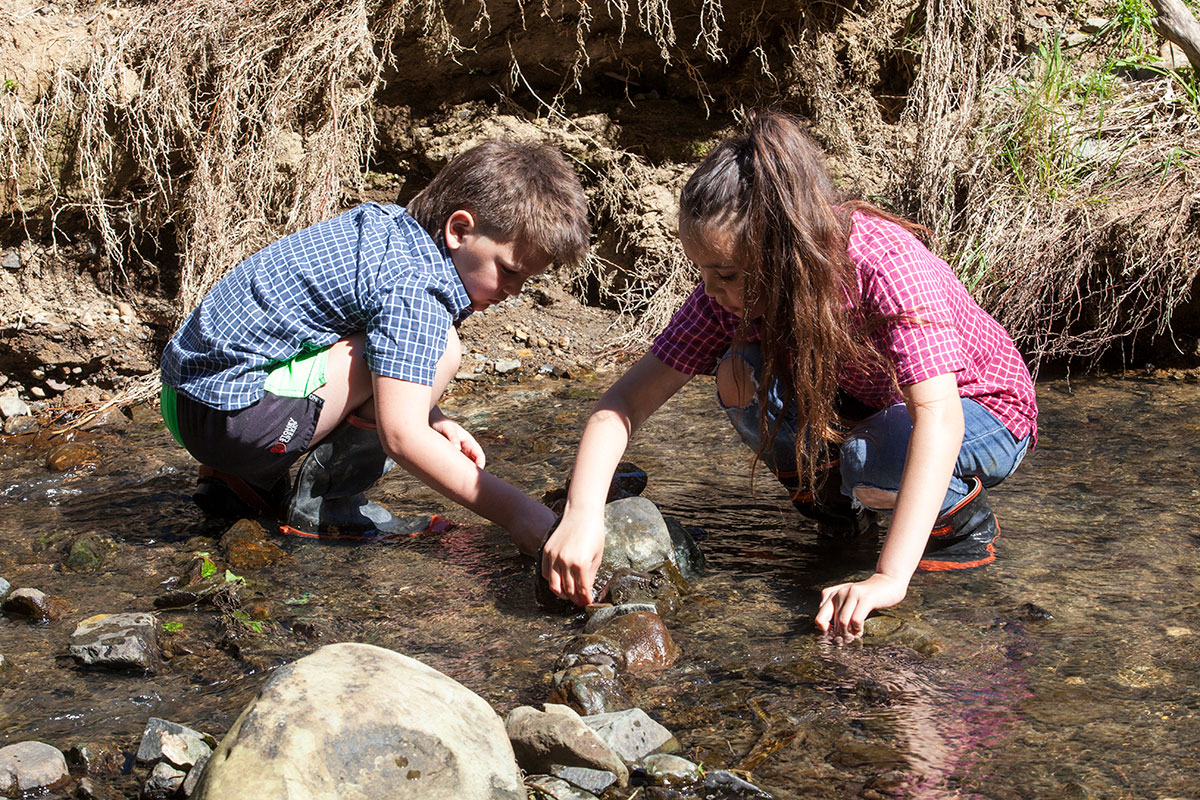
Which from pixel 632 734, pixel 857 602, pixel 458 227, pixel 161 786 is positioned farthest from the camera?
pixel 458 227

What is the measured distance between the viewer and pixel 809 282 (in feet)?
7.41

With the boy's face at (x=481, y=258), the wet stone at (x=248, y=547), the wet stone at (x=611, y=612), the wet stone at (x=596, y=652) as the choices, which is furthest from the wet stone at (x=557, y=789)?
the boy's face at (x=481, y=258)

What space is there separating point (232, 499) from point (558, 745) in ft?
6.02

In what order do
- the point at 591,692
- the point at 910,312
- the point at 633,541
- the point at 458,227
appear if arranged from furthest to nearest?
the point at 458,227 < the point at 633,541 < the point at 910,312 < the point at 591,692

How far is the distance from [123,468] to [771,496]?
2.32 meters

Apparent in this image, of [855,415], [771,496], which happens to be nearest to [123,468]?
[771,496]

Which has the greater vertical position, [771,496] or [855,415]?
[855,415]

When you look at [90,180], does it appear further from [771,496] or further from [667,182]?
[771,496]

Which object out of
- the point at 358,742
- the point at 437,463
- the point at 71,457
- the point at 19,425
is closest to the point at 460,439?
the point at 437,463

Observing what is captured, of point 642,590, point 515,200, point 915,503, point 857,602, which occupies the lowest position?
point 642,590

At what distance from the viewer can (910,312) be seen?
2279 millimetres

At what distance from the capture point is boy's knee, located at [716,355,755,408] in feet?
8.71

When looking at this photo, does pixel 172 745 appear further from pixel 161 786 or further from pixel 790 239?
pixel 790 239

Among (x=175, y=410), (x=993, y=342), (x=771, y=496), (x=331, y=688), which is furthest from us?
(x=771, y=496)
